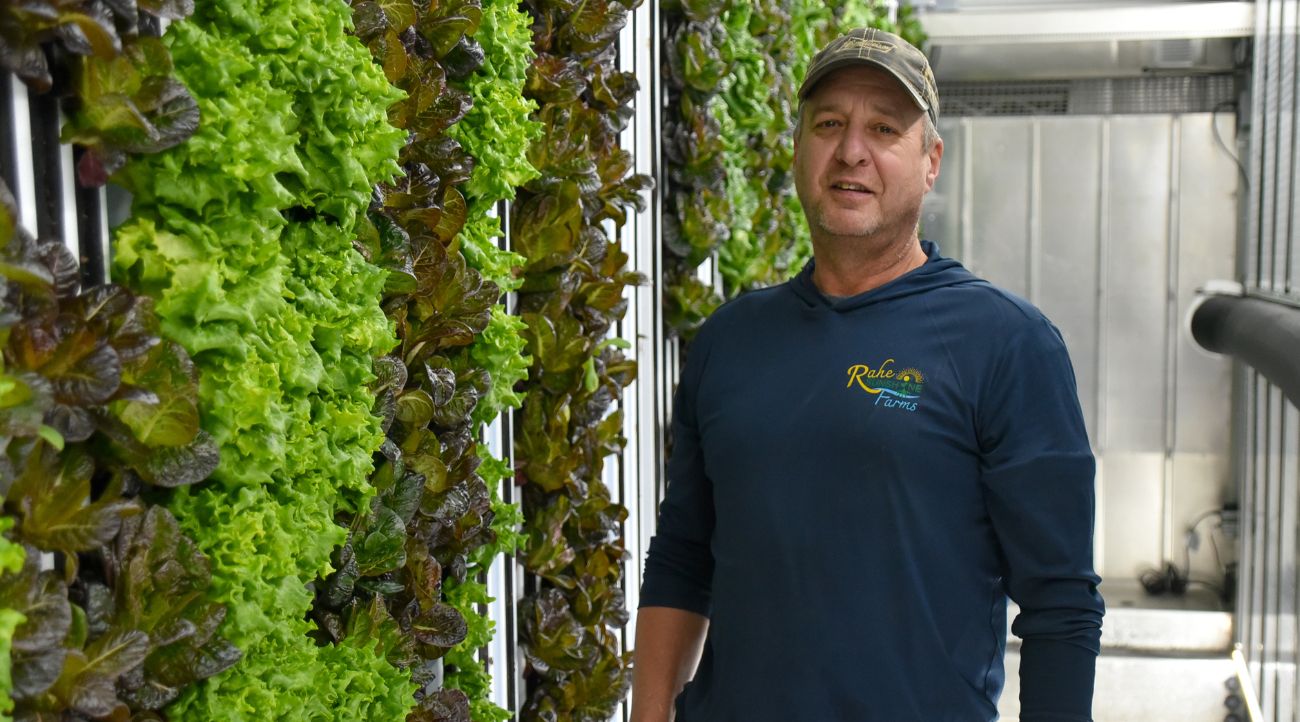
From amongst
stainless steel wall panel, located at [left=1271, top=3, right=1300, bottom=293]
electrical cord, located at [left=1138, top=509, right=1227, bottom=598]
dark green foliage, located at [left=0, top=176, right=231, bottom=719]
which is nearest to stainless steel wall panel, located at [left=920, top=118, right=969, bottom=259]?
stainless steel wall panel, located at [left=1271, top=3, right=1300, bottom=293]

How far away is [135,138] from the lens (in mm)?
1014

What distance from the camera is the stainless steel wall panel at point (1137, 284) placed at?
6520 mm

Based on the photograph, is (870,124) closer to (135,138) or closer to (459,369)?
(459,369)

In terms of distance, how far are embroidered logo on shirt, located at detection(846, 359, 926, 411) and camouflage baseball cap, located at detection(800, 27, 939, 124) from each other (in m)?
0.35

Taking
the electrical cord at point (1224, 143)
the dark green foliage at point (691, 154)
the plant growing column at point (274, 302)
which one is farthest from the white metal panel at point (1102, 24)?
the plant growing column at point (274, 302)

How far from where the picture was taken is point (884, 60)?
1627 millimetres

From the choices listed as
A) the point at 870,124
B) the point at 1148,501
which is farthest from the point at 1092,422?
the point at 870,124

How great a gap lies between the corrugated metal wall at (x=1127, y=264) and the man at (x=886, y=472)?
517 centimetres

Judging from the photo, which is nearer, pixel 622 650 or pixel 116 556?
pixel 116 556

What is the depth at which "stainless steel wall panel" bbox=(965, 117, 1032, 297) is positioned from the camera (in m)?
6.63

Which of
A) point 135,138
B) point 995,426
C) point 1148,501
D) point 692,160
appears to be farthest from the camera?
point 1148,501

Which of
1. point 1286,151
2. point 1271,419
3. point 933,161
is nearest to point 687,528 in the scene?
point 933,161

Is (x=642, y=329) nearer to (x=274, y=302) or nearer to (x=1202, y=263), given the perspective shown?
(x=274, y=302)

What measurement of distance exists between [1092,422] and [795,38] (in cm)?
336
